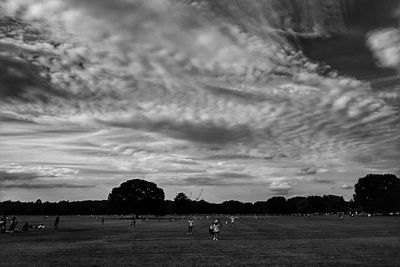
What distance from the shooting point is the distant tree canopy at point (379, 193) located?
5846 inches

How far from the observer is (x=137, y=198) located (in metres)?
141

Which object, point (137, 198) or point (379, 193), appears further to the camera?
point (379, 193)

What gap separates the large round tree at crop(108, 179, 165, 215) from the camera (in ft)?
459

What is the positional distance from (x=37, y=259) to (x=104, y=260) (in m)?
3.94

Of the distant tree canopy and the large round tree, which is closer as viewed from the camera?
the large round tree

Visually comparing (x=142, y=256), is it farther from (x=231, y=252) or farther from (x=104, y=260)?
(x=231, y=252)

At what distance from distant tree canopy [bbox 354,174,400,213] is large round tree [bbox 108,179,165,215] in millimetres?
71437

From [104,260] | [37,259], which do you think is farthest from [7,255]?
[104,260]

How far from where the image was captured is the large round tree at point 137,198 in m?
140

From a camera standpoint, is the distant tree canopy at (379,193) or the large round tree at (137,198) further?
the distant tree canopy at (379,193)

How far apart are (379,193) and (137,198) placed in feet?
269

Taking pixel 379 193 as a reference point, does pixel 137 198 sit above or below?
below

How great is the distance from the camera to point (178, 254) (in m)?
27.5

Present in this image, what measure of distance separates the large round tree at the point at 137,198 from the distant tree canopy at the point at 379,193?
234 feet
